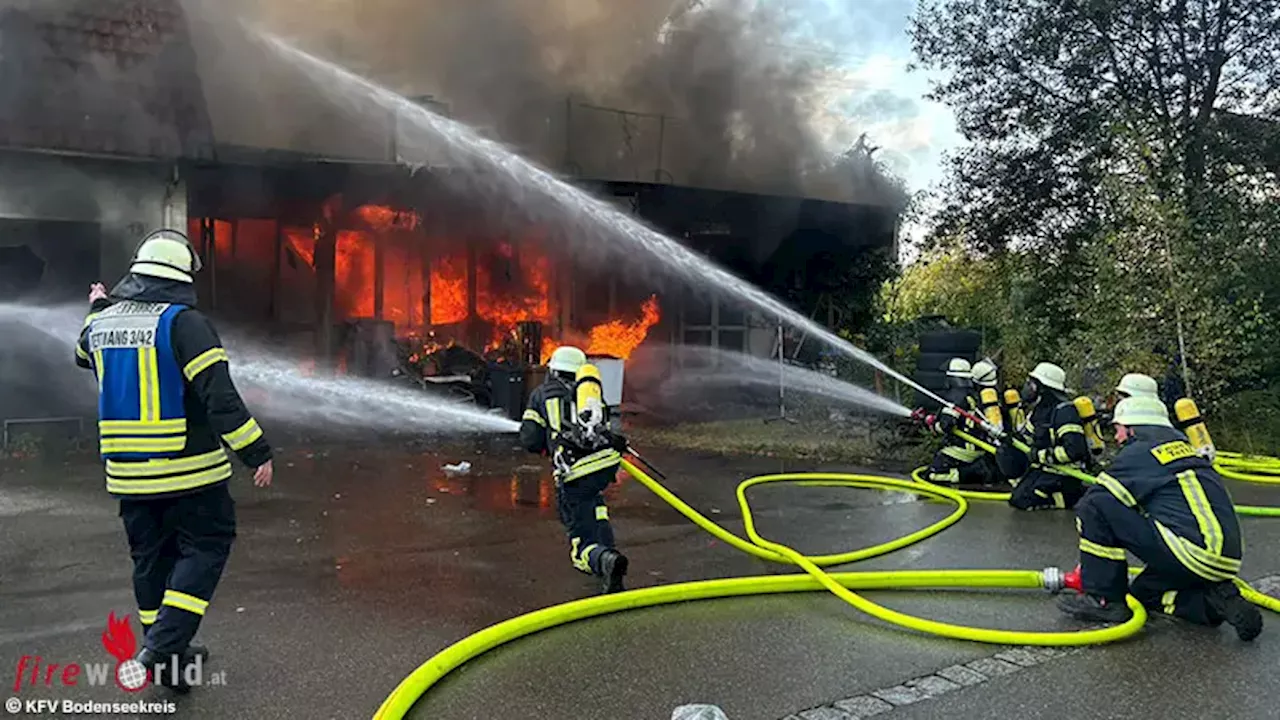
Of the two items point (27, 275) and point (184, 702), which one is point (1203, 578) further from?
point (27, 275)

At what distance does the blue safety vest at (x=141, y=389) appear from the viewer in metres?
3.77

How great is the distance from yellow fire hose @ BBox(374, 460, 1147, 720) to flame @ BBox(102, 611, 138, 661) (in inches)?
55.0

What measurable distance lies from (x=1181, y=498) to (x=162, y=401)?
4.42m

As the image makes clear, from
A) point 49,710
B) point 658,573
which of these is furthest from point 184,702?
point 658,573

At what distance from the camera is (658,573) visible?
5707 millimetres

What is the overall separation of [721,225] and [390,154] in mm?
5859

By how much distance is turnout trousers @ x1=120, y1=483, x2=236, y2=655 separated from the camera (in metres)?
3.74

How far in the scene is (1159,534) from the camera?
15.0 ft

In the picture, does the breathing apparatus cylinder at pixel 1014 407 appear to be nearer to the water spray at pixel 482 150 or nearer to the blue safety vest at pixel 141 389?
the water spray at pixel 482 150

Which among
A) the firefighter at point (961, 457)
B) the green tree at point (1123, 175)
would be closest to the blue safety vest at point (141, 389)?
the firefighter at point (961, 457)

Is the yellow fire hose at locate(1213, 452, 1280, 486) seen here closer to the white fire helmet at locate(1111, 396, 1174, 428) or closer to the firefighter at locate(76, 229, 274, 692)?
the white fire helmet at locate(1111, 396, 1174, 428)

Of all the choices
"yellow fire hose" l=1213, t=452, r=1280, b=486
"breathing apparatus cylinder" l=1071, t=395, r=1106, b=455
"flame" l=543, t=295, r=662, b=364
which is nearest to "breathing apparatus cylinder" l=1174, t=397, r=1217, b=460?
"breathing apparatus cylinder" l=1071, t=395, r=1106, b=455

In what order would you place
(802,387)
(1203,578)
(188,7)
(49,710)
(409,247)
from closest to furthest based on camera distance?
(49,710), (1203,578), (188,7), (802,387), (409,247)

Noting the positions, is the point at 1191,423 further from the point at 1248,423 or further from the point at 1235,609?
the point at 1248,423
